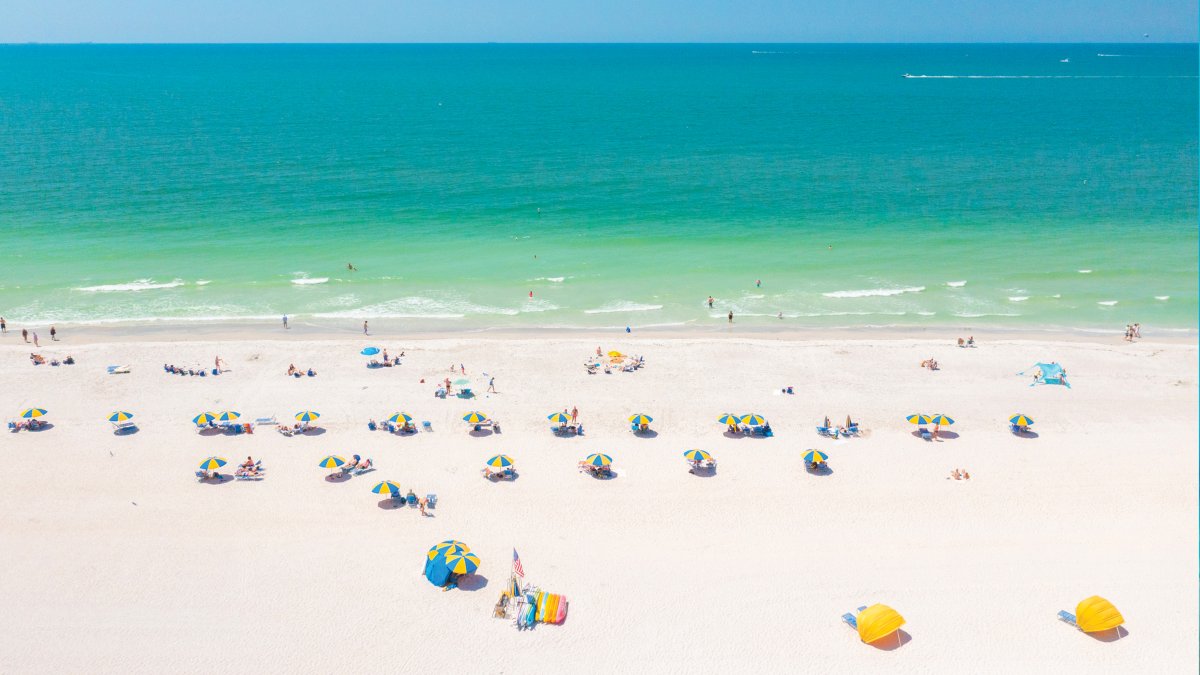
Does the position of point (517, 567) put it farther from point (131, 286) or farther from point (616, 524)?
point (131, 286)

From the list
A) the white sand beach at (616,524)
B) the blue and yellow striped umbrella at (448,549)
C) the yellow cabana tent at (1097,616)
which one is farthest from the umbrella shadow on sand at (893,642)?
the blue and yellow striped umbrella at (448,549)

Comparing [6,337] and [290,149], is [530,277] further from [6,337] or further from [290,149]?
[290,149]

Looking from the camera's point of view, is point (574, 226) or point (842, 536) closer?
point (842, 536)

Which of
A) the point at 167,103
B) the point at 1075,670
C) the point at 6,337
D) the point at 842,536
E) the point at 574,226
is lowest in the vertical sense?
the point at 1075,670

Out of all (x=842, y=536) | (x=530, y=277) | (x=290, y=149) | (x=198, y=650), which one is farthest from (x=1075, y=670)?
(x=290, y=149)

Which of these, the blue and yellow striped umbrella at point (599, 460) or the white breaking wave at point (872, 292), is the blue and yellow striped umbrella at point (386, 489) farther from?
the white breaking wave at point (872, 292)

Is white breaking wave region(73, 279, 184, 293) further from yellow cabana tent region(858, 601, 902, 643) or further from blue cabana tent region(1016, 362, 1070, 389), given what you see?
blue cabana tent region(1016, 362, 1070, 389)

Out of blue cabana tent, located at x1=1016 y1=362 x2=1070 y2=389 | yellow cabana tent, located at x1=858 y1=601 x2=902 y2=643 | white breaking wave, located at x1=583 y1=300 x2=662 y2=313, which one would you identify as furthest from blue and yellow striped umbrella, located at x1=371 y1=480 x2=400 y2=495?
blue cabana tent, located at x1=1016 y1=362 x2=1070 y2=389

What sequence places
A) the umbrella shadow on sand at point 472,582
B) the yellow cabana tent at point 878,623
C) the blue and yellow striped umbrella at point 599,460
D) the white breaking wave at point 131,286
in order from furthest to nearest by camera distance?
the white breaking wave at point 131,286 < the blue and yellow striped umbrella at point 599,460 < the umbrella shadow on sand at point 472,582 < the yellow cabana tent at point 878,623
